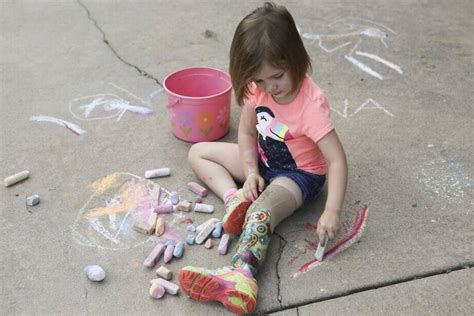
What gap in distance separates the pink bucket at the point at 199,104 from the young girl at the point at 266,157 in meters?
0.26

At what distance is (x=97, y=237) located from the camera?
2197mm

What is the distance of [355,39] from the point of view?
3.80 meters

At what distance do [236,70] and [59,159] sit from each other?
1.10 metres

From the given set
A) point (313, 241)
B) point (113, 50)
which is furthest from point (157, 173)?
point (113, 50)

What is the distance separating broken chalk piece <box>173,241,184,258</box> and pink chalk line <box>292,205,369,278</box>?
43 centimetres

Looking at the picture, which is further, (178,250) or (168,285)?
(178,250)

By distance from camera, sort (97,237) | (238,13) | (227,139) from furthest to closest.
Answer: (238,13) < (227,139) < (97,237)

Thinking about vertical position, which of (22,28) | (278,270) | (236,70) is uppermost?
(236,70)

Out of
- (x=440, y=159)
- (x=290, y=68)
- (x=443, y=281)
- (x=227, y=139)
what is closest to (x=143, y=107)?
(x=227, y=139)

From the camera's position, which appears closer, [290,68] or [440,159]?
[290,68]

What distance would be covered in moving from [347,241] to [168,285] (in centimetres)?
71

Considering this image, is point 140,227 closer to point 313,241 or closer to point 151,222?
point 151,222

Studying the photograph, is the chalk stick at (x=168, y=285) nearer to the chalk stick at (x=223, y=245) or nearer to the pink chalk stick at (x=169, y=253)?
the pink chalk stick at (x=169, y=253)

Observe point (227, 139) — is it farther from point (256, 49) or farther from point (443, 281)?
point (443, 281)
